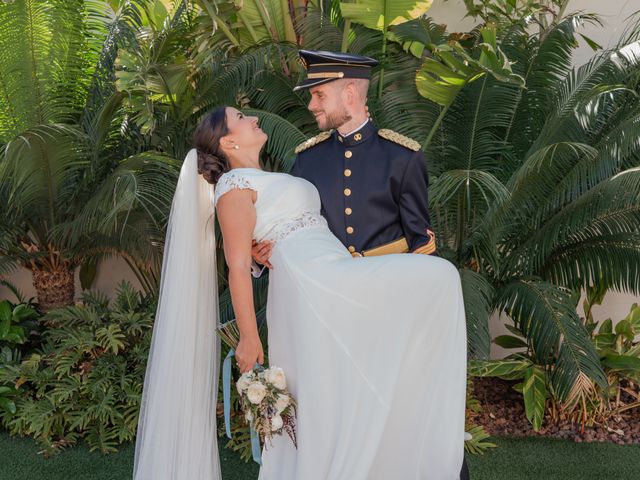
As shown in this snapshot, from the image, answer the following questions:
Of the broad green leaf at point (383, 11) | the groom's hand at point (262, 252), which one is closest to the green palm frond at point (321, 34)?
the broad green leaf at point (383, 11)

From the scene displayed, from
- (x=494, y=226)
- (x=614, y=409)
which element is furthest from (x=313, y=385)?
(x=614, y=409)

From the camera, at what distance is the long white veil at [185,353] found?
297 cm

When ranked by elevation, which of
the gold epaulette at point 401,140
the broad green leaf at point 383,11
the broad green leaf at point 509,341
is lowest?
the broad green leaf at point 509,341

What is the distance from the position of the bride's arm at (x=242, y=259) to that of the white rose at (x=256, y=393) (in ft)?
0.37

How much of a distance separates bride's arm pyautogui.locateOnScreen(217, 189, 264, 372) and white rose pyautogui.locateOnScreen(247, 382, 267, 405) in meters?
0.11

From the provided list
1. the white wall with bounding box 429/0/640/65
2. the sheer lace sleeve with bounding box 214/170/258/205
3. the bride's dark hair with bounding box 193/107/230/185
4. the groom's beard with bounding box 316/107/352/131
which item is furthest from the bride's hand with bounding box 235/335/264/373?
the white wall with bounding box 429/0/640/65

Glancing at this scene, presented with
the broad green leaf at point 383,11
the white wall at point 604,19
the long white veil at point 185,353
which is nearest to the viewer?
the long white veil at point 185,353

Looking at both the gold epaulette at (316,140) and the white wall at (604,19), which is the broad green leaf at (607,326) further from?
the gold epaulette at (316,140)

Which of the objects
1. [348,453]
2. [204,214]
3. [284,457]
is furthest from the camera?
[204,214]

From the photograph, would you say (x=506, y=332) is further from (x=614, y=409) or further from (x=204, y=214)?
(x=204, y=214)

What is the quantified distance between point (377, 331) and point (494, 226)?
6.23 feet

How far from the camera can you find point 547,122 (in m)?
4.73

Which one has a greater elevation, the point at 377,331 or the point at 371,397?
the point at 377,331

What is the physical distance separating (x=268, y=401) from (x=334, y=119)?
107 cm
